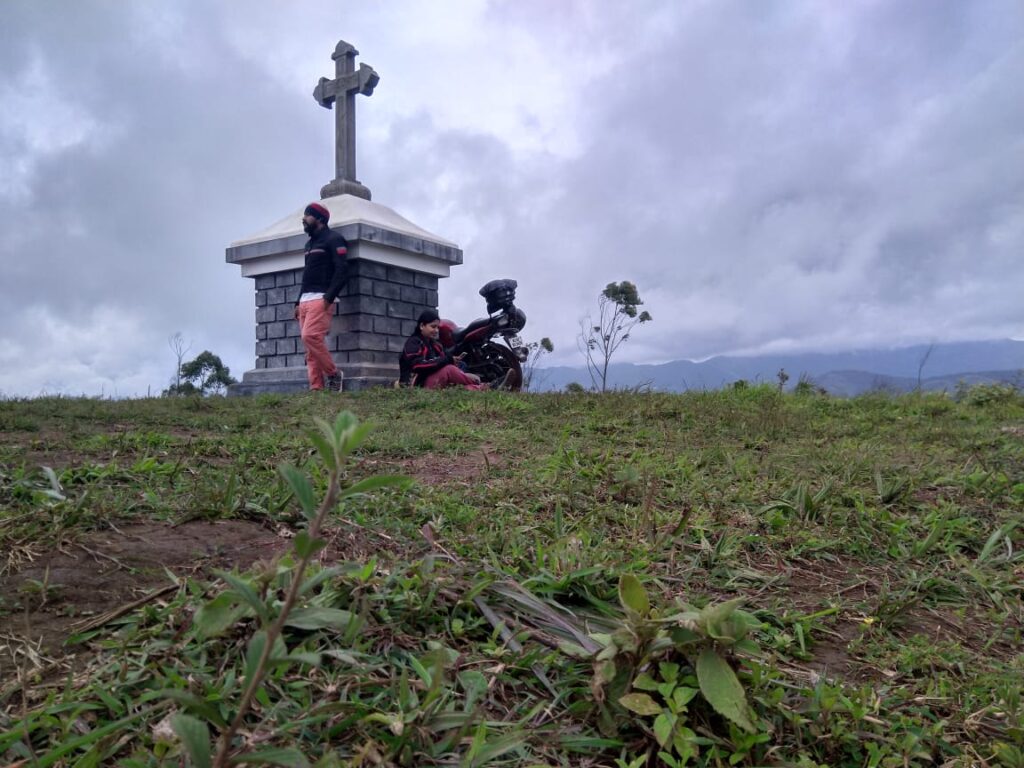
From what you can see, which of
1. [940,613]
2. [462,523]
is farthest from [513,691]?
[940,613]

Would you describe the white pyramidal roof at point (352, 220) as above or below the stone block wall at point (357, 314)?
above

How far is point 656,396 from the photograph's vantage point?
5.84 m

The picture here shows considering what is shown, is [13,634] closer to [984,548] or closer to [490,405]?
[984,548]

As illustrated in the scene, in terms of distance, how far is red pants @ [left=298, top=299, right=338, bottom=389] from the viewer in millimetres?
8399

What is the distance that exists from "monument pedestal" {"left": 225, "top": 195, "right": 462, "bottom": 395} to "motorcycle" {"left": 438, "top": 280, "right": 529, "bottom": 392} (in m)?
0.88

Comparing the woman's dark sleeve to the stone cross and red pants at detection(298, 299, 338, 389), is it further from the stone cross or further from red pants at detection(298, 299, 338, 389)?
the stone cross

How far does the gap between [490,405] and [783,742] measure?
4210 millimetres

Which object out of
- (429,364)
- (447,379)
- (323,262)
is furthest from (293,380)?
(447,379)

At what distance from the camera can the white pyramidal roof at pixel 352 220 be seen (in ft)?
30.1

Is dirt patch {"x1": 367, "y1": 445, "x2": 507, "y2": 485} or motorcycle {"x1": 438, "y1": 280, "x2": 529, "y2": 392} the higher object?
motorcycle {"x1": 438, "y1": 280, "x2": 529, "y2": 392}

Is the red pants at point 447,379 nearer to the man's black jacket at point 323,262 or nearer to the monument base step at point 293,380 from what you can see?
the monument base step at point 293,380

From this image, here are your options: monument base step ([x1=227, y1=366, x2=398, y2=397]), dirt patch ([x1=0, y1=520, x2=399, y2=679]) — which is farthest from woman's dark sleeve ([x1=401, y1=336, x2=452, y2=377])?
dirt patch ([x1=0, y1=520, x2=399, y2=679])

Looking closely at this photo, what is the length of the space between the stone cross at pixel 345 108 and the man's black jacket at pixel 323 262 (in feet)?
5.63

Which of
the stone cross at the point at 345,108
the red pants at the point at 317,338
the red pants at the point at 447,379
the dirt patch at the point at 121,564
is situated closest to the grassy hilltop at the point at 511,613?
the dirt patch at the point at 121,564
